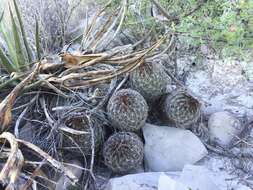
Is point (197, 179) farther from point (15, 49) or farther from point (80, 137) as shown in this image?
point (15, 49)

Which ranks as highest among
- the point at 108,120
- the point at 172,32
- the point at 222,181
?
the point at 172,32

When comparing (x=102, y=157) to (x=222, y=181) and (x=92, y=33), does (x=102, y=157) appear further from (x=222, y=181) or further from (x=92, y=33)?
(x=92, y=33)

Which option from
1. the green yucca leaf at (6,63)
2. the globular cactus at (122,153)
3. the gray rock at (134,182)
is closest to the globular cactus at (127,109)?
the globular cactus at (122,153)

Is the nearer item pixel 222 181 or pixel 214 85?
pixel 222 181

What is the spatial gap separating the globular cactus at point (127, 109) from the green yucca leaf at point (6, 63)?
69cm

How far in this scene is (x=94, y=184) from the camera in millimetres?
2436

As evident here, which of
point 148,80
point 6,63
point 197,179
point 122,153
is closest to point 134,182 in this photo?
point 122,153

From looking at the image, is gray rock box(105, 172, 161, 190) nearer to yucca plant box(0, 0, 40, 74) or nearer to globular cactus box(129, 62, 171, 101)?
globular cactus box(129, 62, 171, 101)

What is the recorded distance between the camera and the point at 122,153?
2.43m

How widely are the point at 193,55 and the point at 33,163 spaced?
150cm

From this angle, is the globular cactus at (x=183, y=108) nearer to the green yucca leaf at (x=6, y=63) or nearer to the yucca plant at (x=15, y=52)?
the yucca plant at (x=15, y=52)

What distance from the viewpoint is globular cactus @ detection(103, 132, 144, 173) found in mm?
2430

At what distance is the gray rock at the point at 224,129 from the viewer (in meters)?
2.72

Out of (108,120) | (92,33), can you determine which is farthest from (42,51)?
(108,120)
